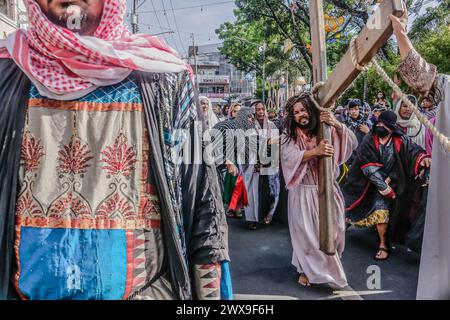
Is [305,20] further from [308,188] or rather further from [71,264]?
[71,264]

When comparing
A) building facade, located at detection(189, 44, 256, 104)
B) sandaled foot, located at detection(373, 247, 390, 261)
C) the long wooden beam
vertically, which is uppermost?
building facade, located at detection(189, 44, 256, 104)

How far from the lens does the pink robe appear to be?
3414mm

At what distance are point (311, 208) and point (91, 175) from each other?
2706 mm

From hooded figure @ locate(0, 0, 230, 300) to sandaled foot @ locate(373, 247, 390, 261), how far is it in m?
3.50

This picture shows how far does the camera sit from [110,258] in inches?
44.4

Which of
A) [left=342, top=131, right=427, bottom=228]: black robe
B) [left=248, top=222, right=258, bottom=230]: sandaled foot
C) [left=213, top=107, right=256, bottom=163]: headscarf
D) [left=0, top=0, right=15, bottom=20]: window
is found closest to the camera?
[left=342, top=131, right=427, bottom=228]: black robe

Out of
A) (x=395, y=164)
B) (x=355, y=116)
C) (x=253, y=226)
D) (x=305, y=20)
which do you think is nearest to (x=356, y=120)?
(x=355, y=116)

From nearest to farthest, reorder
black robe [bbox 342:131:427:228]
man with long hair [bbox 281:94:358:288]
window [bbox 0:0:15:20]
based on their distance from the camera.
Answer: man with long hair [bbox 281:94:358:288] < black robe [bbox 342:131:427:228] < window [bbox 0:0:15:20]

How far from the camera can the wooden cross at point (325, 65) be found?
58.7 inches

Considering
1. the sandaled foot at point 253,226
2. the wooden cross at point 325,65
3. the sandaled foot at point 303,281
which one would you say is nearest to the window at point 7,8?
the sandaled foot at point 253,226

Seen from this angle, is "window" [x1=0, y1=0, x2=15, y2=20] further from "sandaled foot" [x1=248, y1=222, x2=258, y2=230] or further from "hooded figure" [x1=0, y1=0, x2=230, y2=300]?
"hooded figure" [x1=0, y1=0, x2=230, y2=300]

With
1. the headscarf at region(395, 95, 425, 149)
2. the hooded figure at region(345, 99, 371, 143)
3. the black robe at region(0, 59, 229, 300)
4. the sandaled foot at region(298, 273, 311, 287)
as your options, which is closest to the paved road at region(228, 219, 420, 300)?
the sandaled foot at region(298, 273, 311, 287)

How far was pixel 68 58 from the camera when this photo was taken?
1.13m
